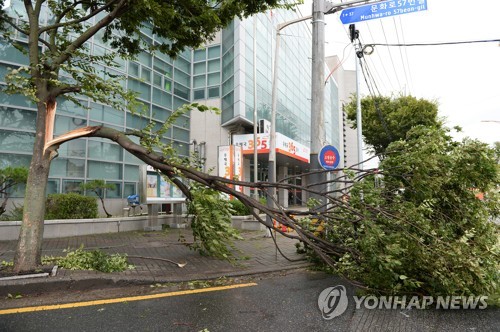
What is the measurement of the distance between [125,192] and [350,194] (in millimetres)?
12451

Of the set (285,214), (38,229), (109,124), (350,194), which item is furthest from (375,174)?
(109,124)

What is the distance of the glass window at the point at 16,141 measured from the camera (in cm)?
1177

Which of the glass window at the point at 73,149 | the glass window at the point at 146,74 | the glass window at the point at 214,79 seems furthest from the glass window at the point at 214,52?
the glass window at the point at 73,149

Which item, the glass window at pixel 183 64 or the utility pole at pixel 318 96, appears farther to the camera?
the glass window at pixel 183 64

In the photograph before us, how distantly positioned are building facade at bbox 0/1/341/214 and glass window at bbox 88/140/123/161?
0.14ft

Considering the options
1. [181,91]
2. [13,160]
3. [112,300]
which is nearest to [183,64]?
[181,91]

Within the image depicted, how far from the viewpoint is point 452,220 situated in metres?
4.91

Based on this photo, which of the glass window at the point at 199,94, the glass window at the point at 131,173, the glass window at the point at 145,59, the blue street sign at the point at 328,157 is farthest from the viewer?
the glass window at the point at 199,94

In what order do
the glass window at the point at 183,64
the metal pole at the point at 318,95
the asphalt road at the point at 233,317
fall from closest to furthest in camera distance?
the asphalt road at the point at 233,317
the metal pole at the point at 318,95
the glass window at the point at 183,64

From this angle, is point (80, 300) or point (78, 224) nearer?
point (80, 300)

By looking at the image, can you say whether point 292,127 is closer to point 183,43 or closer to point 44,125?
point 183,43

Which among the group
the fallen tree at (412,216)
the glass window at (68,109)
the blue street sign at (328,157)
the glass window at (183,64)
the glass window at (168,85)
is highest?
the glass window at (183,64)

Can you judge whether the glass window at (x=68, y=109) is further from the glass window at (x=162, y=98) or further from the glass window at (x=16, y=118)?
the glass window at (x=162, y=98)

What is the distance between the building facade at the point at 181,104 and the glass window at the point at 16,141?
3 cm
